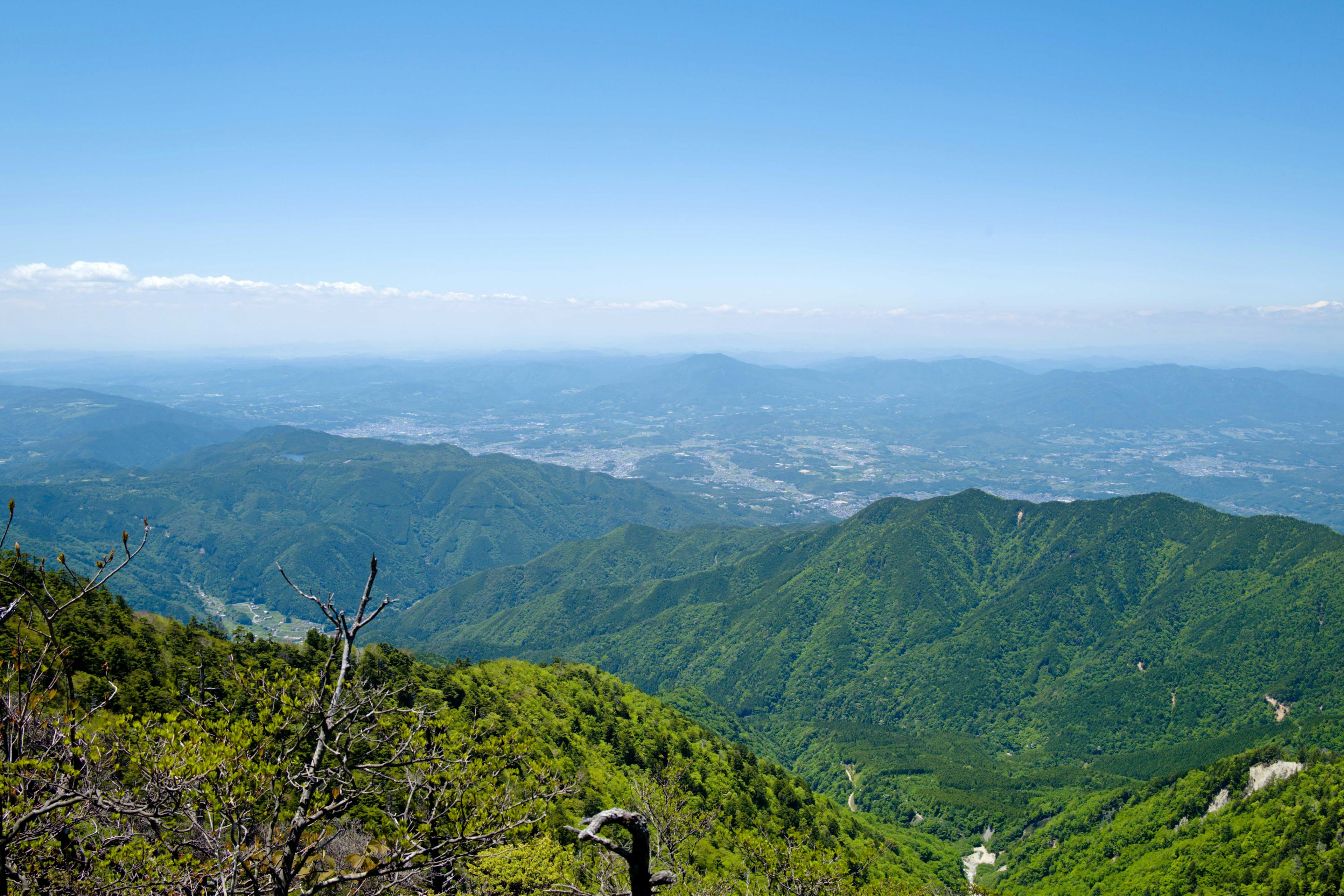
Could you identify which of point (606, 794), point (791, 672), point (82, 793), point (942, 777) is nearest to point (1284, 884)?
point (606, 794)

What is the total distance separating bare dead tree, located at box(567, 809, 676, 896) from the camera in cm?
859

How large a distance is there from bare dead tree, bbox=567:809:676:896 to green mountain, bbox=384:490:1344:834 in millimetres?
128019

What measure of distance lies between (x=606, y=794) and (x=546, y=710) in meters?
17.7

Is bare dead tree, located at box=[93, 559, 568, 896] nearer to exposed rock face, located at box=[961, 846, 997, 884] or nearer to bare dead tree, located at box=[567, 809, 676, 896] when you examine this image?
bare dead tree, located at box=[567, 809, 676, 896]

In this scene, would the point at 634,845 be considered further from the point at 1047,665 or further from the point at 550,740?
the point at 1047,665

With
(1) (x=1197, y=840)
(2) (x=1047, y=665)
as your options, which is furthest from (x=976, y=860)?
(2) (x=1047, y=665)

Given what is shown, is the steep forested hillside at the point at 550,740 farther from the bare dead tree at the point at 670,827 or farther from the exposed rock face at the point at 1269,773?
the exposed rock face at the point at 1269,773

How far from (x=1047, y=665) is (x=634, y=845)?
19156cm

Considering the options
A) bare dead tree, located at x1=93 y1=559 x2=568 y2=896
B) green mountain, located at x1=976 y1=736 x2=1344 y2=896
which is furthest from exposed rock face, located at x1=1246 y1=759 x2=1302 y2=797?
bare dead tree, located at x1=93 y1=559 x2=568 y2=896

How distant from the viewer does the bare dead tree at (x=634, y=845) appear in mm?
8594

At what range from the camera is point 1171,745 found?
13138 centimetres

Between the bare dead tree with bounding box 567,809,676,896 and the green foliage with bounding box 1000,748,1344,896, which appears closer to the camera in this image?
the bare dead tree with bounding box 567,809,676,896

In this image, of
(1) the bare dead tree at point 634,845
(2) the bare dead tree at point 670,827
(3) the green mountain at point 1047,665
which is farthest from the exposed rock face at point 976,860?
(1) the bare dead tree at point 634,845

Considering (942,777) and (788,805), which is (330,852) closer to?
(788,805)
